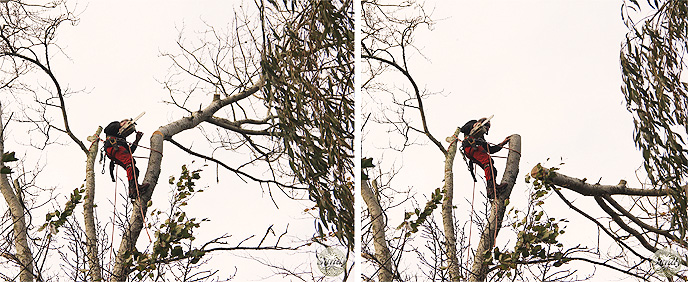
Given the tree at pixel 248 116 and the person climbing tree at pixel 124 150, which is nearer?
the tree at pixel 248 116

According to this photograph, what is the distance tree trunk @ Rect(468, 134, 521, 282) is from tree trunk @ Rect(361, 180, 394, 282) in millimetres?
298

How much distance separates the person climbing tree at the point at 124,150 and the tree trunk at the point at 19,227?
0.38m

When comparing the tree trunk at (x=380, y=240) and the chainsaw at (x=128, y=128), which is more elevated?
the chainsaw at (x=128, y=128)

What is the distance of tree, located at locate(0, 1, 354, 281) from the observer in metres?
2.21

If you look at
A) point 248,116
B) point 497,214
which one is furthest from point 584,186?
point 248,116

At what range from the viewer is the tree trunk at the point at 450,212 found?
7.83ft

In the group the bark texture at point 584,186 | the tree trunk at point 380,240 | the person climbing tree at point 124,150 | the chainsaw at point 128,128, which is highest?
the chainsaw at point 128,128

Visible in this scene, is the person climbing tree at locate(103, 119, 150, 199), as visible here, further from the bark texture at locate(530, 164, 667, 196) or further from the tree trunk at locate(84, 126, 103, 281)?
the bark texture at locate(530, 164, 667, 196)

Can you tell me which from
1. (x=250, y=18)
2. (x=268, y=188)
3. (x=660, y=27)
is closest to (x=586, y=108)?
(x=660, y=27)

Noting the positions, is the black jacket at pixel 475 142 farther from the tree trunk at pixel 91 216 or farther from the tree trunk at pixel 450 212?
the tree trunk at pixel 91 216

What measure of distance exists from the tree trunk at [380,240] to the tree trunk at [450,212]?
233 millimetres

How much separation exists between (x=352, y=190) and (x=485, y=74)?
0.68m

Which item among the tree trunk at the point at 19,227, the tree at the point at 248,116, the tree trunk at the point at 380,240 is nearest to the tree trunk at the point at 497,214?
the tree trunk at the point at 380,240

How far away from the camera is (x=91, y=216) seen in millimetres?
2438
